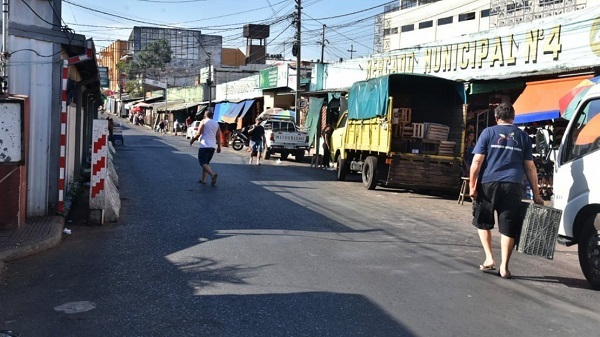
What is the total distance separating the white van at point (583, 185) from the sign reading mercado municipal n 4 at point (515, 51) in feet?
26.1

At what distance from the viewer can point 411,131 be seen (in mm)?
15586

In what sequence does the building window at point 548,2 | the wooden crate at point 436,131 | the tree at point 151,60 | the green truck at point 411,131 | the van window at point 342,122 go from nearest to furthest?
the green truck at point 411,131 → the wooden crate at point 436,131 → the van window at point 342,122 → the building window at point 548,2 → the tree at point 151,60

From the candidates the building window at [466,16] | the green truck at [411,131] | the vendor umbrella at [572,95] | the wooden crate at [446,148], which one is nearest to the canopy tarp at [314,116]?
the green truck at [411,131]

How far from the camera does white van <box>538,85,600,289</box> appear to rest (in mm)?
6363

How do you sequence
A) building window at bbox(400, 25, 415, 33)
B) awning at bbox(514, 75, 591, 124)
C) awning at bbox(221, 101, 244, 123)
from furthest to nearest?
building window at bbox(400, 25, 415, 33) < awning at bbox(221, 101, 244, 123) < awning at bbox(514, 75, 591, 124)

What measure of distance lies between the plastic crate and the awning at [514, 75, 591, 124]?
7664 millimetres

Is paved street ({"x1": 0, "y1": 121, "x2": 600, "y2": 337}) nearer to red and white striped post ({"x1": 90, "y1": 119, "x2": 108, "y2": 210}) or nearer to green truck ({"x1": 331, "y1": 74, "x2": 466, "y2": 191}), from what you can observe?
red and white striped post ({"x1": 90, "y1": 119, "x2": 108, "y2": 210})

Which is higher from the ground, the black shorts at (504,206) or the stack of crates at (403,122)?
the stack of crates at (403,122)

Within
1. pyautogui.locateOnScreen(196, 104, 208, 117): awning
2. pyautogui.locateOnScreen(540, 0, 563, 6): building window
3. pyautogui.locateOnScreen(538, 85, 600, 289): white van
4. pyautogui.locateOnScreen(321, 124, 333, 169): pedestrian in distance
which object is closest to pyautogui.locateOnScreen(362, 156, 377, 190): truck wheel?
pyautogui.locateOnScreen(321, 124, 333, 169): pedestrian in distance

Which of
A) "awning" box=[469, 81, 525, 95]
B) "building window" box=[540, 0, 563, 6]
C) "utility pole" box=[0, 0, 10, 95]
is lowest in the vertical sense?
"utility pole" box=[0, 0, 10, 95]

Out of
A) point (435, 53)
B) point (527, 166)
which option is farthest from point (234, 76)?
point (527, 166)

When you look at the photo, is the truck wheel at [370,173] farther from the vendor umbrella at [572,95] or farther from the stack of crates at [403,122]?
the vendor umbrella at [572,95]

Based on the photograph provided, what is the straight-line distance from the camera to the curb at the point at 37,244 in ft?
A: 23.0

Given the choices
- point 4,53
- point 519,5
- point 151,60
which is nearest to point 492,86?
point 4,53
